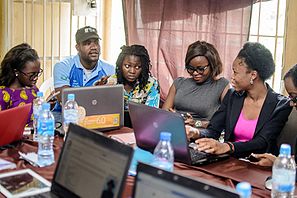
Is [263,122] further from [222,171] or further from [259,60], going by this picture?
[222,171]

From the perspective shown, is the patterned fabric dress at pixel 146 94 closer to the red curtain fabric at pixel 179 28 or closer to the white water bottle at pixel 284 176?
the red curtain fabric at pixel 179 28

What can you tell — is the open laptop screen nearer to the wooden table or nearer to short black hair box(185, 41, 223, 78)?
the wooden table

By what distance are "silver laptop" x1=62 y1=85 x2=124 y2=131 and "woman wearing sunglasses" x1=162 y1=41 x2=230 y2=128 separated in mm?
604

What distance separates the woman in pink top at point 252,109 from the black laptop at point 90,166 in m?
0.91

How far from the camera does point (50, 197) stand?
150 centimetres

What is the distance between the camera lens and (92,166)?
4.38 ft

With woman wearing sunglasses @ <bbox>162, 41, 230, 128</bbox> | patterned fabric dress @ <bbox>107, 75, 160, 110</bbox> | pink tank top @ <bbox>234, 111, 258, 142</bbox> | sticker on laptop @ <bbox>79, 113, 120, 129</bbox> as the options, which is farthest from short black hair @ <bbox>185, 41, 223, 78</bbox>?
sticker on laptop @ <bbox>79, 113, 120, 129</bbox>

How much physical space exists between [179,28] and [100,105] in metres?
1.54

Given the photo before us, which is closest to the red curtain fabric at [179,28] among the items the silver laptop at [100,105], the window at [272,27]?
the window at [272,27]

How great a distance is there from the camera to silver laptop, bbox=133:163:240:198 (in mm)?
984

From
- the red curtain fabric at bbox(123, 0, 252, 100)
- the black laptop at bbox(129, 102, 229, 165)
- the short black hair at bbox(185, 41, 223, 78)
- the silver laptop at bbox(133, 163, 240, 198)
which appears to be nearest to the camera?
the silver laptop at bbox(133, 163, 240, 198)

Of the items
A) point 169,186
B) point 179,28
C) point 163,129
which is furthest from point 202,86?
point 169,186

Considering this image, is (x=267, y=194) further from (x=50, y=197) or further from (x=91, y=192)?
(x=50, y=197)

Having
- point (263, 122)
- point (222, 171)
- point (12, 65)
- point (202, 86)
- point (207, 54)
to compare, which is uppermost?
point (207, 54)
